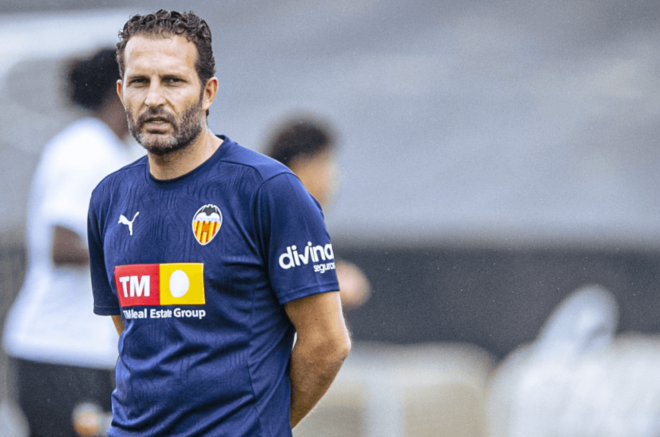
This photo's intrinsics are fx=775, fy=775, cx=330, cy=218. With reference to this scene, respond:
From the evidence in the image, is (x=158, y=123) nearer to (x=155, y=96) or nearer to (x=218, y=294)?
(x=155, y=96)

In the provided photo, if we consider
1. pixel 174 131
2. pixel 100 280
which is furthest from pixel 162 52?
pixel 100 280

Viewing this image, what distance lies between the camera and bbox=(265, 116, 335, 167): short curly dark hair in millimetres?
2820

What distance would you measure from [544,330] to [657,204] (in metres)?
0.64

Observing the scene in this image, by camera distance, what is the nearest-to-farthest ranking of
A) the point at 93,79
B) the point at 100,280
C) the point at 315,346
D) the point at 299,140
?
the point at 315,346 < the point at 100,280 < the point at 299,140 < the point at 93,79

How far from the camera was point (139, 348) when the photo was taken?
65.7 inches

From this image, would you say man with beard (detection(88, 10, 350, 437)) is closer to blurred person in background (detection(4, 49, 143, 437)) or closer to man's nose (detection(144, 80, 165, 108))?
man's nose (detection(144, 80, 165, 108))

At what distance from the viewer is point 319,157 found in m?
2.85

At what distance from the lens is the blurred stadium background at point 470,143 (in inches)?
112

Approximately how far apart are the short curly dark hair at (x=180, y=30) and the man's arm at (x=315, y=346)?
22.0 inches

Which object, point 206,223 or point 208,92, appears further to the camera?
point 208,92

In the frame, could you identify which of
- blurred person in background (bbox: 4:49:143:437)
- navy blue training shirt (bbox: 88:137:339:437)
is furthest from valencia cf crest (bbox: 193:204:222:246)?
blurred person in background (bbox: 4:49:143:437)

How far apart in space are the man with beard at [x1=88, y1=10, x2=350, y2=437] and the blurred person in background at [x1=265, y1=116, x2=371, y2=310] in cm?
106

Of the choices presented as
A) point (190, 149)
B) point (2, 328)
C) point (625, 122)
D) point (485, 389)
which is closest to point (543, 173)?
point (625, 122)

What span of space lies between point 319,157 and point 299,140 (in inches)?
3.8
